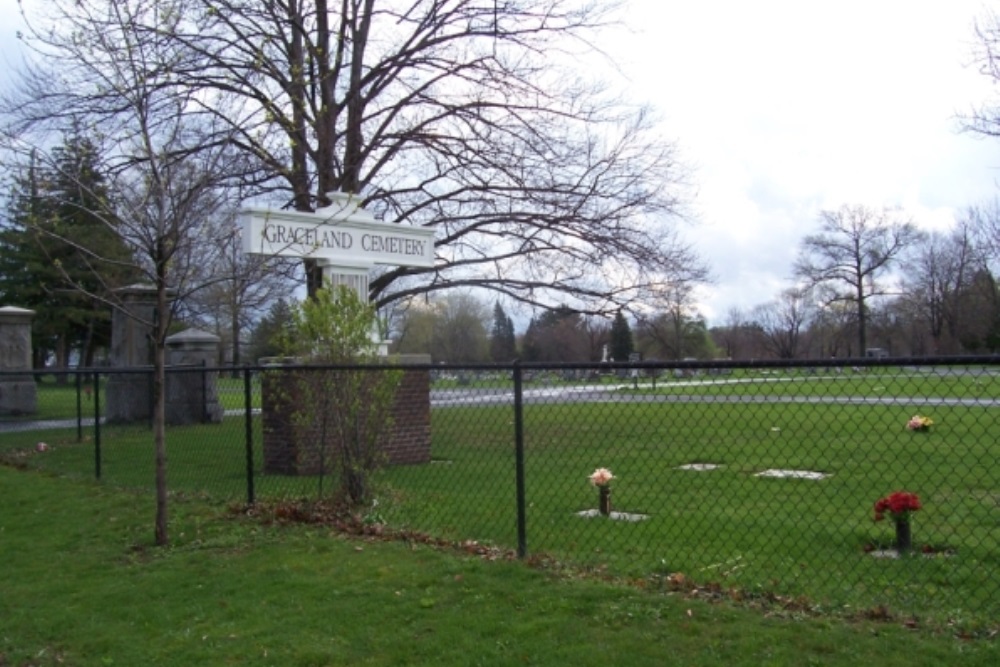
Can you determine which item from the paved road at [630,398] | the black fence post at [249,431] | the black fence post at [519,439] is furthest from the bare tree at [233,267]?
the black fence post at [519,439]

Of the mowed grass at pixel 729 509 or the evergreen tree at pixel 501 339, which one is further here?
the evergreen tree at pixel 501 339

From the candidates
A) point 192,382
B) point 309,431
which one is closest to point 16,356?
point 192,382

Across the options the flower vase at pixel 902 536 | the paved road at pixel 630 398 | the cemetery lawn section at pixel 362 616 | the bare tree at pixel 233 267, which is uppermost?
the bare tree at pixel 233 267

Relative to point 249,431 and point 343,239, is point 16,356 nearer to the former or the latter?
point 343,239

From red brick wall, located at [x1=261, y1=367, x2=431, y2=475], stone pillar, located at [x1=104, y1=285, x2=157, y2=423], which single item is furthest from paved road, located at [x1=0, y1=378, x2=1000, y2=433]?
stone pillar, located at [x1=104, y1=285, x2=157, y2=423]

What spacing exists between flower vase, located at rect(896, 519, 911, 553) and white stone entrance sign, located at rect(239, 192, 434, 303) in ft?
19.7

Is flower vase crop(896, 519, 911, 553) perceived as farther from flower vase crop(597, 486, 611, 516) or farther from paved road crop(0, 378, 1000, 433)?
flower vase crop(597, 486, 611, 516)

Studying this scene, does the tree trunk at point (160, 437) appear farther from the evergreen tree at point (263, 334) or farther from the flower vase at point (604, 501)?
the evergreen tree at point (263, 334)

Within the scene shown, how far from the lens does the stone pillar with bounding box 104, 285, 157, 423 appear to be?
17.6 metres

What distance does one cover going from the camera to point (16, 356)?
20.6 meters

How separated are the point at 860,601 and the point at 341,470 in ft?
14.6

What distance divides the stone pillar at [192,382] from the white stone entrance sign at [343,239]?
256 cm

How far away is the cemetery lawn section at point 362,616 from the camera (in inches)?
162

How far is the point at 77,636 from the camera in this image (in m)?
4.97
